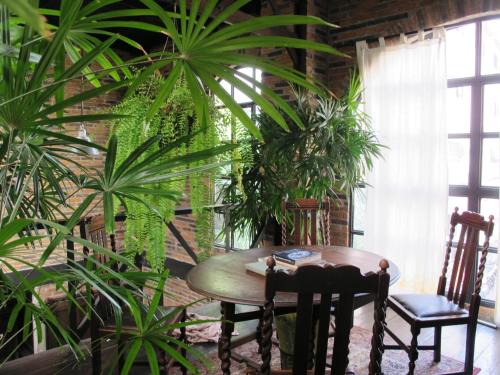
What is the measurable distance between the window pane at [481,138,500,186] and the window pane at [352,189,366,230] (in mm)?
1045

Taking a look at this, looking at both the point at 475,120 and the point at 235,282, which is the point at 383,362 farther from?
the point at 475,120

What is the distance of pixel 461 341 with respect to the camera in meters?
2.98

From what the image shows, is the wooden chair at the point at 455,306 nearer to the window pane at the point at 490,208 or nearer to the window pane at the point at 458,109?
the window pane at the point at 490,208

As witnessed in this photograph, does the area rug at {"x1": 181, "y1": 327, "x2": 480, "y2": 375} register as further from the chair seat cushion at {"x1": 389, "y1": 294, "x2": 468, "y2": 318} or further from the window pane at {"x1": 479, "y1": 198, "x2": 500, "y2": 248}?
the window pane at {"x1": 479, "y1": 198, "x2": 500, "y2": 248}

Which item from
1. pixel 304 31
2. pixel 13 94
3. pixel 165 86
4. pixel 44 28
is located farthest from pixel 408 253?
pixel 44 28

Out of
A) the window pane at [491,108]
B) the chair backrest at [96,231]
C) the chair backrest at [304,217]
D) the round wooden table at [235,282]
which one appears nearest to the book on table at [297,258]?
the round wooden table at [235,282]

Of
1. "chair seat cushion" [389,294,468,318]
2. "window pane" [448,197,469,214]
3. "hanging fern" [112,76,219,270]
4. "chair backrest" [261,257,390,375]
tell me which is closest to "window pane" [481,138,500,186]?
"window pane" [448,197,469,214]

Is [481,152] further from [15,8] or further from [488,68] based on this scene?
[15,8]

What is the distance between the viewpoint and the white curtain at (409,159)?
3.44 metres

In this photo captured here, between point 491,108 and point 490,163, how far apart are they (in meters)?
0.47

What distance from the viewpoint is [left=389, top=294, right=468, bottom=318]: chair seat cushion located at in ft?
7.20

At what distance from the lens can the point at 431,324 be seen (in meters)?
2.11

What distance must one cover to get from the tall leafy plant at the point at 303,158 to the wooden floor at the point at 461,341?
118cm

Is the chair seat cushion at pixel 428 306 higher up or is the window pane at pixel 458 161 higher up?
the window pane at pixel 458 161
